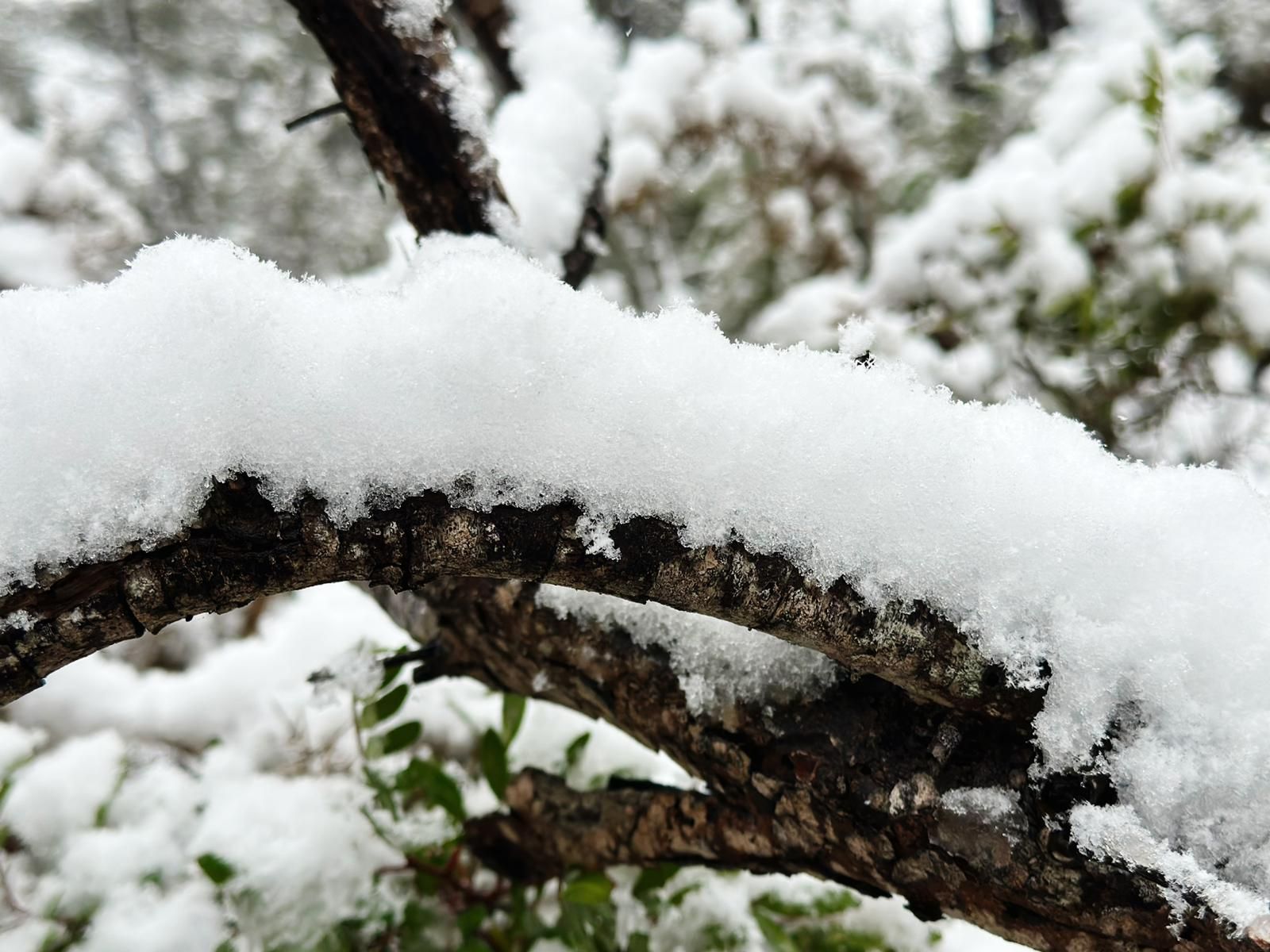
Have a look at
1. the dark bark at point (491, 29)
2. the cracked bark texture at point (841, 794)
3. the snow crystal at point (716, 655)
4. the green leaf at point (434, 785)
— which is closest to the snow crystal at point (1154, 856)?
the cracked bark texture at point (841, 794)

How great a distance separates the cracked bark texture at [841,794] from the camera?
2.12 ft

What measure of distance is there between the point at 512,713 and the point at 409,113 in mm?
786

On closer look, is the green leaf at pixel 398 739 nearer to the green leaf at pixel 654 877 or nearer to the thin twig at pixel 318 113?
the green leaf at pixel 654 877

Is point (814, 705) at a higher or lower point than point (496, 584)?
lower

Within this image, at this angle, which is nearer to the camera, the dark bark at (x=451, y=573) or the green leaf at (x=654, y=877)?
the dark bark at (x=451, y=573)

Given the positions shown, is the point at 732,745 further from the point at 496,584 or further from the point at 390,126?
the point at 390,126

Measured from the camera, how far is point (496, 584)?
97 cm

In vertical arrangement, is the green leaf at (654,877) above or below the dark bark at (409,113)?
below

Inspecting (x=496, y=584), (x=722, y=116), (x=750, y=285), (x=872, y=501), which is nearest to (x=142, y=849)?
(x=496, y=584)

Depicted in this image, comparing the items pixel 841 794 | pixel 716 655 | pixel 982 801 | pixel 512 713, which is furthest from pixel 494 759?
pixel 982 801

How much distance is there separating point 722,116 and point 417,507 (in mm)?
3299

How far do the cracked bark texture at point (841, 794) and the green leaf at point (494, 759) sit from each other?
9cm

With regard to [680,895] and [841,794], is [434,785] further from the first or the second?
[841,794]

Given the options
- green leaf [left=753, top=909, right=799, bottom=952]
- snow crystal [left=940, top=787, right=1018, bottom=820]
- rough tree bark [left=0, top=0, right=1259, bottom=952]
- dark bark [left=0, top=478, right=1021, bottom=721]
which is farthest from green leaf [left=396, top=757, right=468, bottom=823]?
snow crystal [left=940, top=787, right=1018, bottom=820]
